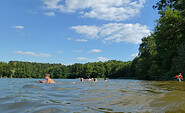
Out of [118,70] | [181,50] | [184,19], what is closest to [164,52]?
[181,50]

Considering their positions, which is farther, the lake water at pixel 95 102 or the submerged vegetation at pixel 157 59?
the submerged vegetation at pixel 157 59

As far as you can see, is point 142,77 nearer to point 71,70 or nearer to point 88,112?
point 88,112

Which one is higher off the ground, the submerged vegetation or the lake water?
the submerged vegetation

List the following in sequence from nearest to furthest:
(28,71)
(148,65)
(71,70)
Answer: (148,65) < (28,71) < (71,70)

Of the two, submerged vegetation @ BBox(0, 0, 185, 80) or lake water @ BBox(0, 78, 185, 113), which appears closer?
lake water @ BBox(0, 78, 185, 113)

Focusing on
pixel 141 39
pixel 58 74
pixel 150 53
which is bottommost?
pixel 58 74

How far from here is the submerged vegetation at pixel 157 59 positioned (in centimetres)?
2014

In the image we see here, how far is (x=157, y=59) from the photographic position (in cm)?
3734

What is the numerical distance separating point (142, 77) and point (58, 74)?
85.6m

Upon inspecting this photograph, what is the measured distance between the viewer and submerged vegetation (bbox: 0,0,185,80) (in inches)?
793

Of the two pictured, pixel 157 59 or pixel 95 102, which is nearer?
pixel 95 102

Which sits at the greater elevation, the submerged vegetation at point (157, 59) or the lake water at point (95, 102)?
the submerged vegetation at point (157, 59)

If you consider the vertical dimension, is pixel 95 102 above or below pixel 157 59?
below

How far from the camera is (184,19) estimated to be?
19.0 m
